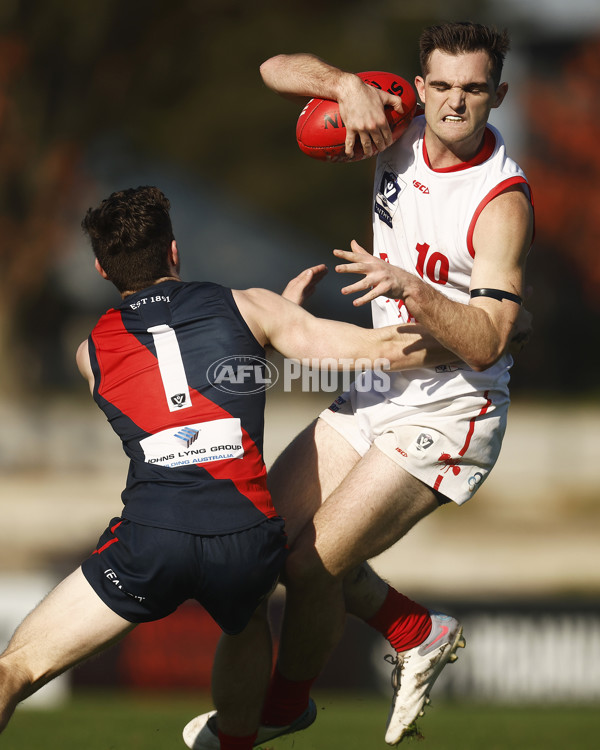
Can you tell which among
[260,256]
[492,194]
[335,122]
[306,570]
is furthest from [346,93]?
[260,256]

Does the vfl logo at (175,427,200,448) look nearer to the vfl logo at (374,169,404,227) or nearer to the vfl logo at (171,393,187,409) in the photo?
the vfl logo at (171,393,187,409)

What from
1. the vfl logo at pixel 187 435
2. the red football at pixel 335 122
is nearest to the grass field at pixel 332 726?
the vfl logo at pixel 187 435

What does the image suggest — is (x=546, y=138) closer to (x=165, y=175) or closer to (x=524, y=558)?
(x=165, y=175)

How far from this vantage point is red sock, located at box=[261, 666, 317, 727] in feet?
17.6

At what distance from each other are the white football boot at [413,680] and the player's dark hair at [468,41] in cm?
278

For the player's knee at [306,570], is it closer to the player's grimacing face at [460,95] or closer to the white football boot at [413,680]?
the white football boot at [413,680]

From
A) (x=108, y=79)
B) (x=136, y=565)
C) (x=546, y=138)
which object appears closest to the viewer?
(x=136, y=565)

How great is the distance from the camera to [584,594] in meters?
14.0

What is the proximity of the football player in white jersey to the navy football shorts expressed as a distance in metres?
0.61

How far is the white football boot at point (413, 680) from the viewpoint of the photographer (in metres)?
5.39

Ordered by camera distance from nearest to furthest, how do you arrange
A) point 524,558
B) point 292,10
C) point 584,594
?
point 584,594 < point 524,558 < point 292,10

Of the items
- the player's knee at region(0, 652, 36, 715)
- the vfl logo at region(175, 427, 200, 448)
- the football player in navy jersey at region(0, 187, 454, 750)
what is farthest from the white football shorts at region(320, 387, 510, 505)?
the player's knee at region(0, 652, 36, 715)

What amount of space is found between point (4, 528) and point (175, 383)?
12323mm

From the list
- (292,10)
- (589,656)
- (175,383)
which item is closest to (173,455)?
(175,383)
